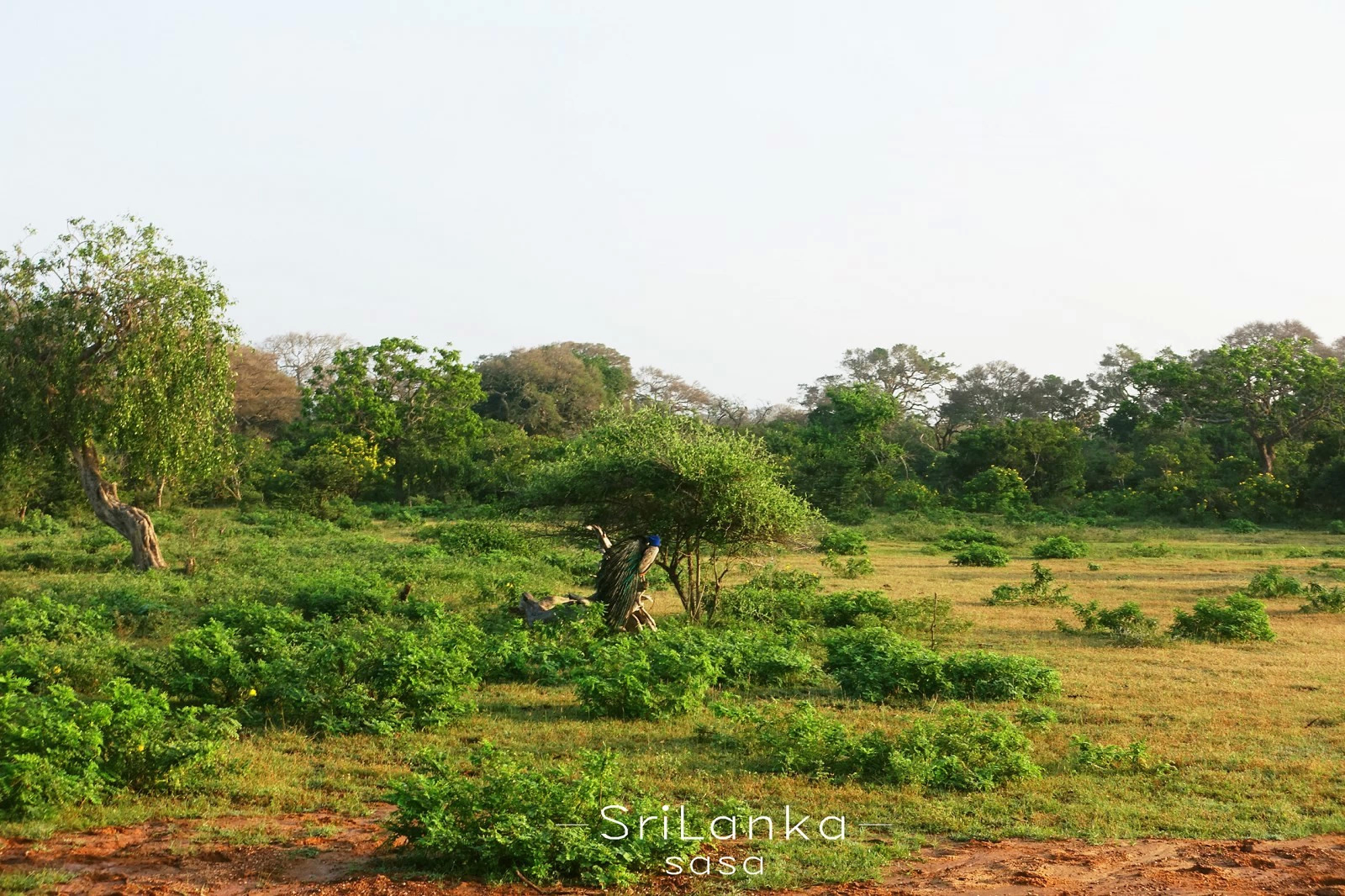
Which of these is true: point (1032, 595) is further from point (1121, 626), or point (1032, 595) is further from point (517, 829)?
point (517, 829)

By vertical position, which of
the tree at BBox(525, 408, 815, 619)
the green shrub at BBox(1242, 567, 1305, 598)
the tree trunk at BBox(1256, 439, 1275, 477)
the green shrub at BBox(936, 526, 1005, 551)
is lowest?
the green shrub at BBox(1242, 567, 1305, 598)

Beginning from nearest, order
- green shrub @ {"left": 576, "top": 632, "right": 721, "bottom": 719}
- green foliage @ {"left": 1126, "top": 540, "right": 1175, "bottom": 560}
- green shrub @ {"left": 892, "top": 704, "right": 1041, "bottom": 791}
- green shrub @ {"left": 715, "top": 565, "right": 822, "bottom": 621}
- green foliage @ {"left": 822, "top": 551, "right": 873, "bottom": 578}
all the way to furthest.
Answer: green shrub @ {"left": 892, "top": 704, "right": 1041, "bottom": 791} < green shrub @ {"left": 576, "top": 632, "right": 721, "bottom": 719} < green shrub @ {"left": 715, "top": 565, "right": 822, "bottom": 621} < green foliage @ {"left": 822, "top": 551, "right": 873, "bottom": 578} < green foliage @ {"left": 1126, "top": 540, "right": 1175, "bottom": 560}

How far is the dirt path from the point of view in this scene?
5.53 meters

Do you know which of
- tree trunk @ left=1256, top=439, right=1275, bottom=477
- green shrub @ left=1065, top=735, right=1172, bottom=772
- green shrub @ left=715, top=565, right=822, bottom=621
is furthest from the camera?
tree trunk @ left=1256, top=439, right=1275, bottom=477

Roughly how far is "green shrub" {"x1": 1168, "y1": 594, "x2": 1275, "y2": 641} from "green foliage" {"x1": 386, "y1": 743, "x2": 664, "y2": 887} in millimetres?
10778

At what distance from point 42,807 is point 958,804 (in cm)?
558

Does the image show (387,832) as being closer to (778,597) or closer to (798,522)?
(798,522)

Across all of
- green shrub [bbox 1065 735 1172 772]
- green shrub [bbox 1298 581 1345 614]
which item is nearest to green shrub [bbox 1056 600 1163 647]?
green shrub [bbox 1298 581 1345 614]

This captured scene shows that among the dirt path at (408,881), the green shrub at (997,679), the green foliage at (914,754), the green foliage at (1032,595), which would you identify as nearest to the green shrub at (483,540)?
the green foliage at (1032,595)

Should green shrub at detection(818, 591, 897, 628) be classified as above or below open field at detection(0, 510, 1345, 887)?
above

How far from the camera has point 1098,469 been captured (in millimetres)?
42938

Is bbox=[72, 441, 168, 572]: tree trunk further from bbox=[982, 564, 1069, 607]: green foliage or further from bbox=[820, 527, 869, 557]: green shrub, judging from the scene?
bbox=[982, 564, 1069, 607]: green foliage

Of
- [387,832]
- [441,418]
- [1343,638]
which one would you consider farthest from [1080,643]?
[441,418]

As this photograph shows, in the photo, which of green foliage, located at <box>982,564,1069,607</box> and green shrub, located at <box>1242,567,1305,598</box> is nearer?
green foliage, located at <box>982,564,1069,607</box>
